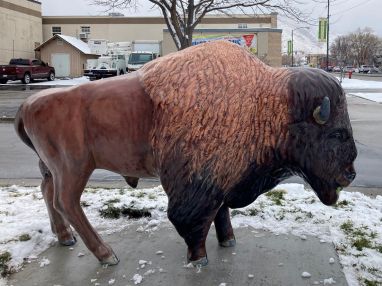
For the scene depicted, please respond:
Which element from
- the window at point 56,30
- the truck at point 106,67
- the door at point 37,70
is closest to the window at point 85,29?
the window at point 56,30

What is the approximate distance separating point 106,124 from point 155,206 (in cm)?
188

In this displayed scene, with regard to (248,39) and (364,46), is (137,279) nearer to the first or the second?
(248,39)

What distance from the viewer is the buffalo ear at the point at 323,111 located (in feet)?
9.61

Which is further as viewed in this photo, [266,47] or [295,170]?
[266,47]

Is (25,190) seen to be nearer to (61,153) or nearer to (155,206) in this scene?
(155,206)

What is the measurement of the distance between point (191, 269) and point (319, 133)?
1400 mm

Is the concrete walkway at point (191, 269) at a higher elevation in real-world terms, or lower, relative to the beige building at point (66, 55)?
lower

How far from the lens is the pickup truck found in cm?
2967

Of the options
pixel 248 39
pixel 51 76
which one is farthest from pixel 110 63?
pixel 248 39

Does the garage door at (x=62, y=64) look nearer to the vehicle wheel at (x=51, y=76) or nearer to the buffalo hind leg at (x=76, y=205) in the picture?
the vehicle wheel at (x=51, y=76)

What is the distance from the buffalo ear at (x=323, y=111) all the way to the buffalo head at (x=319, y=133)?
0.01 metres

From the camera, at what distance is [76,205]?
11.5 ft

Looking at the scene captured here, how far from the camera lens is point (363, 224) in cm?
444

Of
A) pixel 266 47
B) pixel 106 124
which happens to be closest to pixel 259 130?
pixel 106 124
